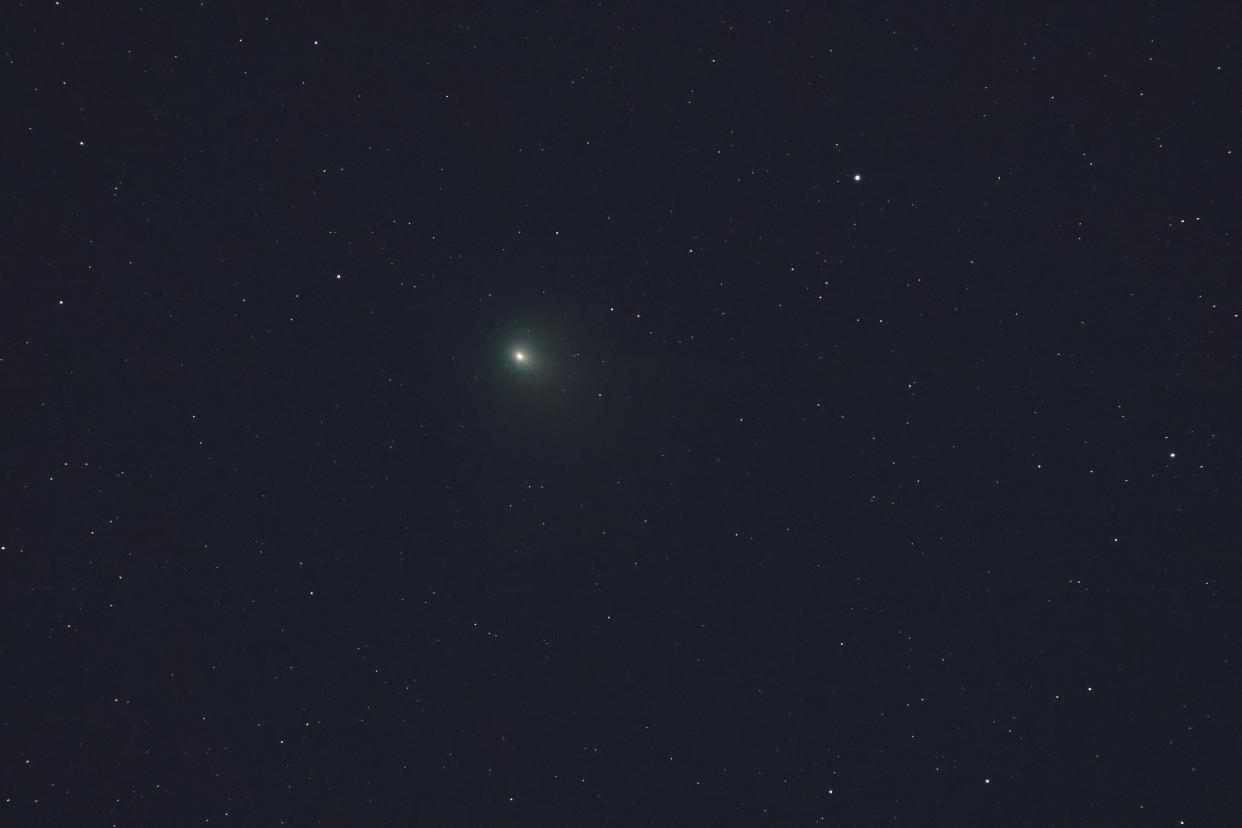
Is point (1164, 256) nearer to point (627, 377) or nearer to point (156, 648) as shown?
point (627, 377)

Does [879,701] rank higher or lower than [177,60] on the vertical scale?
lower

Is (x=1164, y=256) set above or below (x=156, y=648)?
above

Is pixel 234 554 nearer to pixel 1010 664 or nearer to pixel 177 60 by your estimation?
pixel 177 60

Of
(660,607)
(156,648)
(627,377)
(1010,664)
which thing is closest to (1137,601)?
(1010,664)

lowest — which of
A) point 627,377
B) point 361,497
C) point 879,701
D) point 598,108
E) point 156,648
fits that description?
point 879,701

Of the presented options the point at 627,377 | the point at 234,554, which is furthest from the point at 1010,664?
the point at 234,554

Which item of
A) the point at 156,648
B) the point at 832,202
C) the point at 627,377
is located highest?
the point at 832,202
